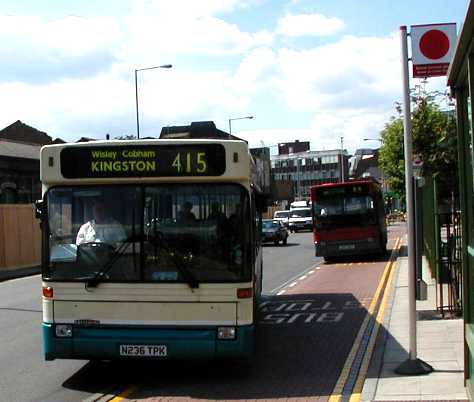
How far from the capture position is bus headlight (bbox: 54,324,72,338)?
302 inches

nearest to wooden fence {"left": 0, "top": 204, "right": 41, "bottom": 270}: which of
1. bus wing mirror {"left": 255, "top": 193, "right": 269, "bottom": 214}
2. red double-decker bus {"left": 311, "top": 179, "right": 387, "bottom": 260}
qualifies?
red double-decker bus {"left": 311, "top": 179, "right": 387, "bottom": 260}

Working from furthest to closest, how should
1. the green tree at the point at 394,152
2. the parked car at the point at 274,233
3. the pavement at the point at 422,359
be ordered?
1. the green tree at the point at 394,152
2. the parked car at the point at 274,233
3. the pavement at the point at 422,359

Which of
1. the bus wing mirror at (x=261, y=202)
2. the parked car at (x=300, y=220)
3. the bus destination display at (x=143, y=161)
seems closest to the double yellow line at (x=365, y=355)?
the bus wing mirror at (x=261, y=202)

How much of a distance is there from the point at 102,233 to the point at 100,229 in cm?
5

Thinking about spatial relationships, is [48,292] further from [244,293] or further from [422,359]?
[422,359]

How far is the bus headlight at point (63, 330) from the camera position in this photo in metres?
7.67

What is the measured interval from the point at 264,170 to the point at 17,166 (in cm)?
3506

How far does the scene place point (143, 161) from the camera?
7.86 meters

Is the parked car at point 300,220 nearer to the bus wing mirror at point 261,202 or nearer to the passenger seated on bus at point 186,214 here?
the bus wing mirror at point 261,202

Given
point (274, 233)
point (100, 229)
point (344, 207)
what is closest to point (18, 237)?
point (344, 207)

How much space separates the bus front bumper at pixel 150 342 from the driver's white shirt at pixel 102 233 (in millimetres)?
966

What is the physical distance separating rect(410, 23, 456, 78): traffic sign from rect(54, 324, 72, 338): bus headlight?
4753 mm

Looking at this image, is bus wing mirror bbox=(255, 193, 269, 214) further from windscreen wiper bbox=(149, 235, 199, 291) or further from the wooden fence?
the wooden fence

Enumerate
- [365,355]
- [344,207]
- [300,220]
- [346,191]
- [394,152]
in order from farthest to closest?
[300,220]
[394,152]
[344,207]
[346,191]
[365,355]
